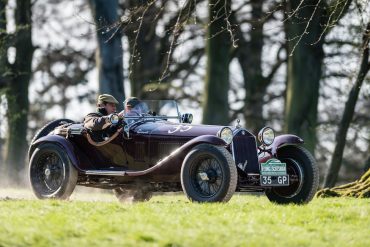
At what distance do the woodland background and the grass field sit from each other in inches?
365

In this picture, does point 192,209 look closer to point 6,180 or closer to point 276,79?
point 6,180

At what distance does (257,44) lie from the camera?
2997 cm

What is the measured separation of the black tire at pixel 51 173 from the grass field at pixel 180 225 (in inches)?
65.8

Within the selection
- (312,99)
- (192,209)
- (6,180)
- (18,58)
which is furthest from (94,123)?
(18,58)

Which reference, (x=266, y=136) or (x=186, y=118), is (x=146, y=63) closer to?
(x=186, y=118)

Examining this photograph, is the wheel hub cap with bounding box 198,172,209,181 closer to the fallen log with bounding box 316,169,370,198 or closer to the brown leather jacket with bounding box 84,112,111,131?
the brown leather jacket with bounding box 84,112,111,131

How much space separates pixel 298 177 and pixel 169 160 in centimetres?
191

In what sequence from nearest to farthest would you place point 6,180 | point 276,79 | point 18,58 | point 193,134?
point 193,134 < point 6,180 < point 18,58 < point 276,79

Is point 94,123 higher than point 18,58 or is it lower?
lower

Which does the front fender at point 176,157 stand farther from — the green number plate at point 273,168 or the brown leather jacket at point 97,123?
the brown leather jacket at point 97,123

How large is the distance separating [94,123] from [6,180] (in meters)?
13.9

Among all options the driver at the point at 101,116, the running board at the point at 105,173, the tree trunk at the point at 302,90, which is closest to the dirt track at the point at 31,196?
the running board at the point at 105,173

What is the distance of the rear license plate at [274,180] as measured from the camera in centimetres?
1277

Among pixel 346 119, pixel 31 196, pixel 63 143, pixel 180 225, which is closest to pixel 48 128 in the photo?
pixel 63 143
